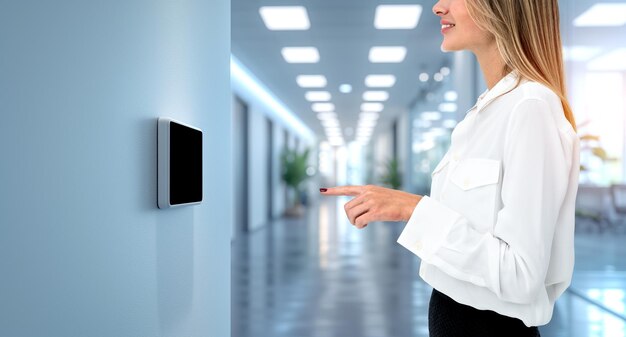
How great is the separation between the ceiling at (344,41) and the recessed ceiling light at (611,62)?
13 cm

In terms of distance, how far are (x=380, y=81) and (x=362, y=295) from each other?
6680mm

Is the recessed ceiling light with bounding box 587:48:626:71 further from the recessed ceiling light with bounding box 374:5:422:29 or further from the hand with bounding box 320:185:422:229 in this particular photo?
the hand with bounding box 320:185:422:229

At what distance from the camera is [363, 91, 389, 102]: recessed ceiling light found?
12.1 metres

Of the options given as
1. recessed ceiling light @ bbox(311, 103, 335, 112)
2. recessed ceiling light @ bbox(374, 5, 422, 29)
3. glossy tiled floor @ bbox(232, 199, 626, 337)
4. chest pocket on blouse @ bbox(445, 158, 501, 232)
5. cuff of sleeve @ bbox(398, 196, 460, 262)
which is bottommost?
glossy tiled floor @ bbox(232, 199, 626, 337)

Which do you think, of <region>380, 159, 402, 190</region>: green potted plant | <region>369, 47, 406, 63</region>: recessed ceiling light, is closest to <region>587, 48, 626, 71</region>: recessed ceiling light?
<region>369, 47, 406, 63</region>: recessed ceiling light

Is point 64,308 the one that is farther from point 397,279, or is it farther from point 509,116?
point 397,279

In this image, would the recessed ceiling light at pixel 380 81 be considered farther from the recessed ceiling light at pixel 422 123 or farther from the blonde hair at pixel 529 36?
the blonde hair at pixel 529 36

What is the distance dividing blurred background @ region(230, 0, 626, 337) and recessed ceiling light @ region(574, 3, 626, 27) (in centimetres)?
1

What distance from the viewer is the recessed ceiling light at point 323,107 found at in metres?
14.0

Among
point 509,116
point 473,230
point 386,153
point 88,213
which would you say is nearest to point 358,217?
point 473,230

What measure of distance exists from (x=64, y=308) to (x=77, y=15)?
0.64m

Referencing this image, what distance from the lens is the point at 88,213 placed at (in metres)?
1.08

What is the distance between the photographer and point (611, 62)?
15.1 ft

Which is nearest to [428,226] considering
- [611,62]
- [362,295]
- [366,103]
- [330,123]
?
[362,295]
